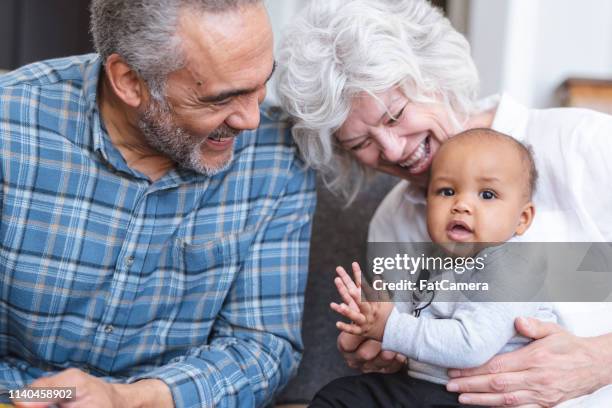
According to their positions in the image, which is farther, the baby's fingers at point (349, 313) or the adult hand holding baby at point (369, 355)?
the adult hand holding baby at point (369, 355)

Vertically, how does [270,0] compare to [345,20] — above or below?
above

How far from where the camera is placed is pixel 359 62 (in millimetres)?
1658

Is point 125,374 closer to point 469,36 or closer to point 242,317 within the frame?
point 242,317

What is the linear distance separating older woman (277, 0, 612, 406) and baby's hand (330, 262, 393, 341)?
0.15 m

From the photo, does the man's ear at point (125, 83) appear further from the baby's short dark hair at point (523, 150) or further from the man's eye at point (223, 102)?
Result: the baby's short dark hair at point (523, 150)

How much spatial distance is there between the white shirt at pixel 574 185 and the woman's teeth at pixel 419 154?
0.15 metres

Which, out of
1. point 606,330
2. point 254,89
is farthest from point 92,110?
point 606,330

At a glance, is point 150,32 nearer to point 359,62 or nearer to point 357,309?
point 359,62

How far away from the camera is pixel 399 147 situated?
1707mm

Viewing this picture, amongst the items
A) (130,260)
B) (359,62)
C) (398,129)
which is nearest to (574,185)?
(398,129)

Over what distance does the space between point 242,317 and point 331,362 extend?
1.23ft

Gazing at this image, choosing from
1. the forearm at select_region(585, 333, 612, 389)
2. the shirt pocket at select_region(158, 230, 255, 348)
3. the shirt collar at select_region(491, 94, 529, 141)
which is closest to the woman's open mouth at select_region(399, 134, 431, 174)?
the shirt collar at select_region(491, 94, 529, 141)

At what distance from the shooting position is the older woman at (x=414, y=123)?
1591 millimetres

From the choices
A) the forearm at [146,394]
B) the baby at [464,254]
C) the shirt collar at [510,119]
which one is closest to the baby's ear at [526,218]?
the baby at [464,254]
